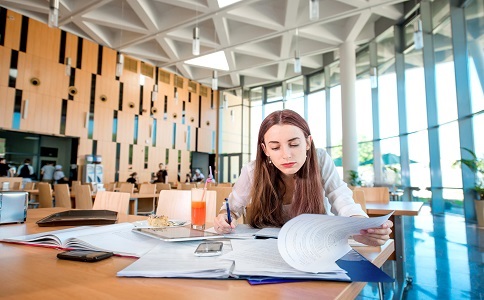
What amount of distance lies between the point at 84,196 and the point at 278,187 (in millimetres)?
3101

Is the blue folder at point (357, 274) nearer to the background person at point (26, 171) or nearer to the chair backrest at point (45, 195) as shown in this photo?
the chair backrest at point (45, 195)

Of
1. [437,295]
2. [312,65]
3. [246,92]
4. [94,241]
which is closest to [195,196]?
[94,241]

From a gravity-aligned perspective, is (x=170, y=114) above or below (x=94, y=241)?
above

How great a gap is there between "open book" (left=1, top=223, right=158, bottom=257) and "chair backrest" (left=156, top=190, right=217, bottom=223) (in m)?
0.93

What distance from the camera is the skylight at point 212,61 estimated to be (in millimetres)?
10094

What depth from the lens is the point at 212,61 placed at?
10344mm

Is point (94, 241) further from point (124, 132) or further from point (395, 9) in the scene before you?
point (124, 132)

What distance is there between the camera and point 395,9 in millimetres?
7383

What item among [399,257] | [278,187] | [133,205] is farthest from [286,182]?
[133,205]

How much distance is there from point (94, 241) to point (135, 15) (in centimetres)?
838

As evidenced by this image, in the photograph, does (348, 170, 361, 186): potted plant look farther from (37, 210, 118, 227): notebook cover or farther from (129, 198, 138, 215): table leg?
(37, 210, 118, 227): notebook cover

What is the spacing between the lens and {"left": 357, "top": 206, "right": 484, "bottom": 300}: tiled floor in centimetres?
216

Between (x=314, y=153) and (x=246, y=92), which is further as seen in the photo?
(x=246, y=92)

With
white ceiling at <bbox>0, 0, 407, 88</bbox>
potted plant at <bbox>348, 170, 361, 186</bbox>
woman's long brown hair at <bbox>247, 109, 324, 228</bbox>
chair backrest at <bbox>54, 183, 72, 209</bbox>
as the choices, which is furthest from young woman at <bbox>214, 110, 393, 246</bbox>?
potted plant at <bbox>348, 170, 361, 186</bbox>
